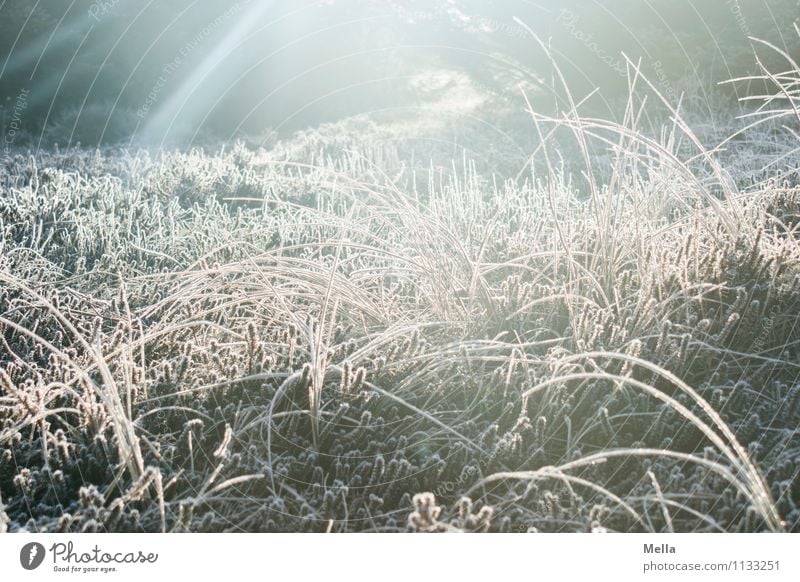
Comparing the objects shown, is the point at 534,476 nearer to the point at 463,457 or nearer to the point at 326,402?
the point at 463,457

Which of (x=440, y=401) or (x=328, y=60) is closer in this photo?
(x=440, y=401)

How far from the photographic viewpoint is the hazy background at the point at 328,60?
252 inches

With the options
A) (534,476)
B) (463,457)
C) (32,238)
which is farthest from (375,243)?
(534,476)

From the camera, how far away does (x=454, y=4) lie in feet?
23.3

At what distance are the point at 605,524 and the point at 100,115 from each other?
24.5ft

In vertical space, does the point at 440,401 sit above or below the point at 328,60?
below
